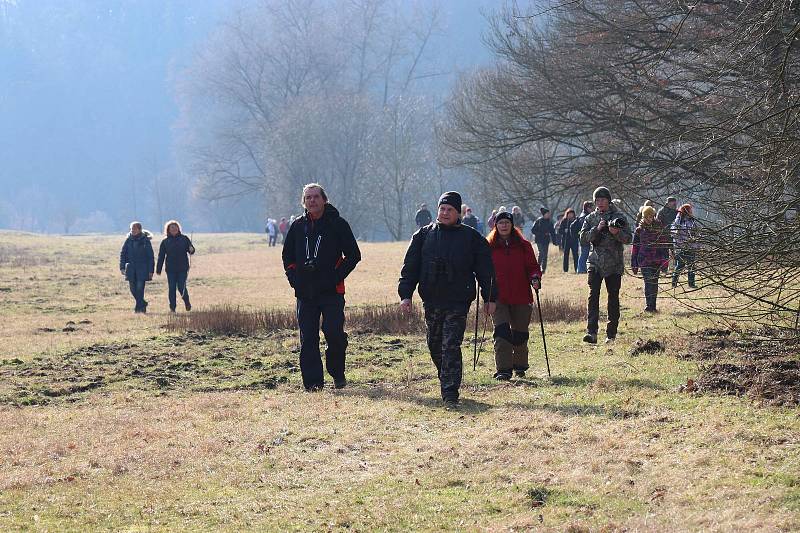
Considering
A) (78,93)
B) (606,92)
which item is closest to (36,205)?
(78,93)

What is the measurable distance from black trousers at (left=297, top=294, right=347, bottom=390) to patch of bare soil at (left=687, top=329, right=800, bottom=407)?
364 centimetres

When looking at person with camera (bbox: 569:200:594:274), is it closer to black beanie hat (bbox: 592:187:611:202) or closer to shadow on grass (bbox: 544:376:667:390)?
black beanie hat (bbox: 592:187:611:202)

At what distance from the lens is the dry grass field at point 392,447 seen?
6609 mm

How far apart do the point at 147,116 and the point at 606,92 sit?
13235 centimetres

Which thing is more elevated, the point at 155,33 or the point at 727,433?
the point at 155,33

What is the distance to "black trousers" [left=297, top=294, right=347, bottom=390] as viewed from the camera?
11.3 metres

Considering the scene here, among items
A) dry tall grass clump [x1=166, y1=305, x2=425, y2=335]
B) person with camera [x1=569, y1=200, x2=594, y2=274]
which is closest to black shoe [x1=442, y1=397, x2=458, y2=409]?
dry tall grass clump [x1=166, y1=305, x2=425, y2=335]

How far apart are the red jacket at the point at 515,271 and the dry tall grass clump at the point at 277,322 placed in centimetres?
585

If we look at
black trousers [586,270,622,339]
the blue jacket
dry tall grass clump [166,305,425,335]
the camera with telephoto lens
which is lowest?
dry tall grass clump [166,305,425,335]

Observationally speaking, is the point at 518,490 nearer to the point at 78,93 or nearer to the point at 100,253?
the point at 100,253

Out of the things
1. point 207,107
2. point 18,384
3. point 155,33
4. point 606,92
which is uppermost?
point 155,33

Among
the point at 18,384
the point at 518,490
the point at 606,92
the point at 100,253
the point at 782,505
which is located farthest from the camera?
the point at 100,253

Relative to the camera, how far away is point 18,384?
43.1 ft

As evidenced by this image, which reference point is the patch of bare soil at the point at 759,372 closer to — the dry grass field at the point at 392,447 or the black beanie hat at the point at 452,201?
the dry grass field at the point at 392,447
